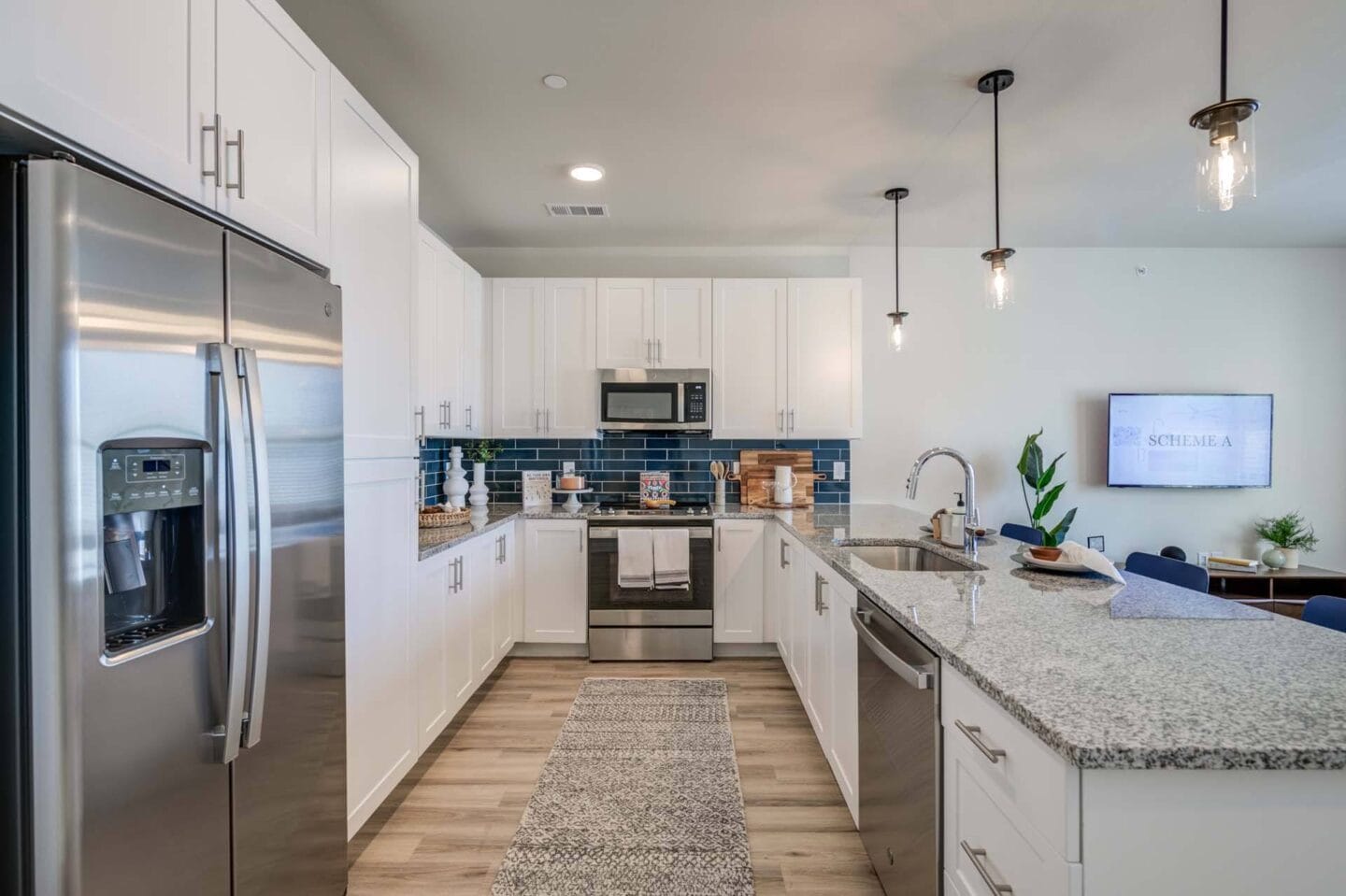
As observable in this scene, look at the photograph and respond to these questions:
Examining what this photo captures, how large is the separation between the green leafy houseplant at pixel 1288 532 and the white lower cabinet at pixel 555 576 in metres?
Answer: 4.61

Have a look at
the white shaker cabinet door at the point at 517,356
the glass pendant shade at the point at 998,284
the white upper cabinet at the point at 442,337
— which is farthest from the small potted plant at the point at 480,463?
the glass pendant shade at the point at 998,284

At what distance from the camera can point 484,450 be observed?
13.0 feet

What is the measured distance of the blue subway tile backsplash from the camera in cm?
418

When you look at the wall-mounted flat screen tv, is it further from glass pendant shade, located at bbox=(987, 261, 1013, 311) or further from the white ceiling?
glass pendant shade, located at bbox=(987, 261, 1013, 311)

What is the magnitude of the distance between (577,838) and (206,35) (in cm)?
231

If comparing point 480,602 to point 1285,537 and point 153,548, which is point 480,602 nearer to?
point 153,548

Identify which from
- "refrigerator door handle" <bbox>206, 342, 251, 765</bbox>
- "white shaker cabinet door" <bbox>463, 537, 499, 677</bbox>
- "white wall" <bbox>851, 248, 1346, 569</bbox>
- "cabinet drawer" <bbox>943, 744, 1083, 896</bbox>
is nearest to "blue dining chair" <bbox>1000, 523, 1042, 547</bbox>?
"white wall" <bbox>851, 248, 1346, 569</bbox>

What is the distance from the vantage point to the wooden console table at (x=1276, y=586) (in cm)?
386

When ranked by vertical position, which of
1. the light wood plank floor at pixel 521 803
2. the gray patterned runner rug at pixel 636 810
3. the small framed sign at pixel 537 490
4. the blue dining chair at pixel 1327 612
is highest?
the small framed sign at pixel 537 490

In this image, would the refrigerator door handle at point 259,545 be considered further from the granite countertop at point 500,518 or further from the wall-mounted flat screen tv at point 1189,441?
the wall-mounted flat screen tv at point 1189,441

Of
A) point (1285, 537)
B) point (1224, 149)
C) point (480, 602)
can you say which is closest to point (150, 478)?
point (480, 602)

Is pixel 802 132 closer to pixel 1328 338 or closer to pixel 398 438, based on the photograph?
pixel 398 438

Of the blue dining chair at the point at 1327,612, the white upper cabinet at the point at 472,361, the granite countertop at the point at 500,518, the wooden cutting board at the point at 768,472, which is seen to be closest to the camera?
the blue dining chair at the point at 1327,612

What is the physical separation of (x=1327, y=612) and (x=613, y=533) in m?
2.87
